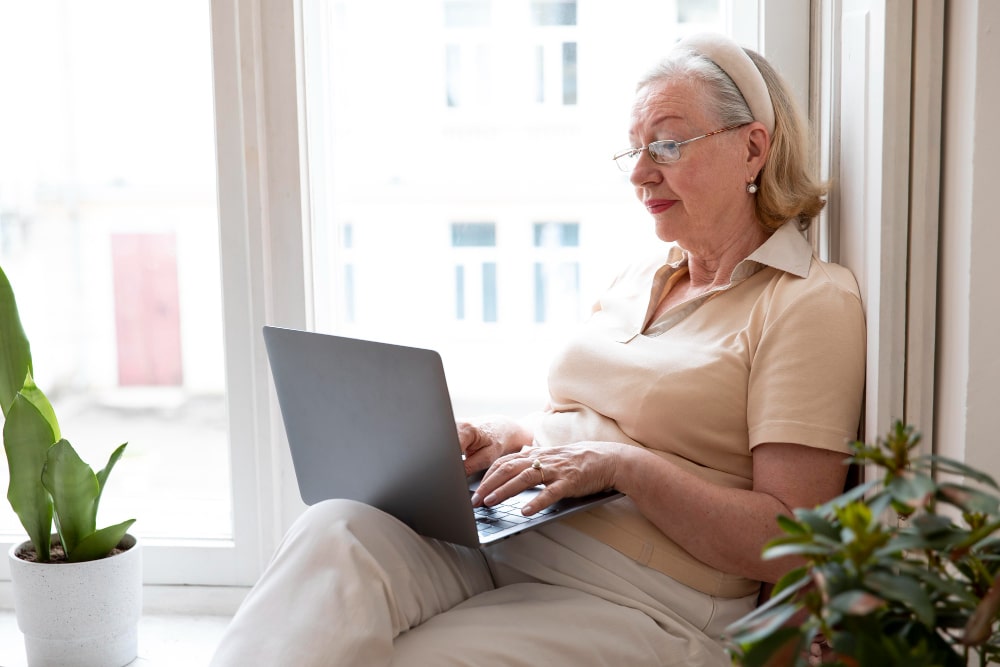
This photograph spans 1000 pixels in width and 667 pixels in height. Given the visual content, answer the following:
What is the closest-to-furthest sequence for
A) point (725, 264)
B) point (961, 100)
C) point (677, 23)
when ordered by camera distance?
1. point (961, 100)
2. point (725, 264)
3. point (677, 23)

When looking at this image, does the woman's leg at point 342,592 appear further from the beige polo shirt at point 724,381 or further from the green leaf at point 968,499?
the green leaf at point 968,499

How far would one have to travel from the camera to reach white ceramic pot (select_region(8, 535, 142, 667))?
1.88 meters

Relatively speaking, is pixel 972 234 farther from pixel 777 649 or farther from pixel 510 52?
pixel 510 52

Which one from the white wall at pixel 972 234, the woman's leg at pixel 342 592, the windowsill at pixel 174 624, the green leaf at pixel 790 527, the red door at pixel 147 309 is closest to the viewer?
the green leaf at pixel 790 527

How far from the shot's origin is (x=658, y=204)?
174 cm

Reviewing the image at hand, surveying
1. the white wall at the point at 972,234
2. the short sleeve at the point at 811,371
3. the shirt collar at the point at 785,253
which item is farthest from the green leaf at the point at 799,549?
the shirt collar at the point at 785,253

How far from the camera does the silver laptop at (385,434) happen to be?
1.37 metres

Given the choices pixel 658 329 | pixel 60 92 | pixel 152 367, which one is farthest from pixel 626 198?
pixel 60 92

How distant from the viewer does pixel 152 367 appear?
7.63ft

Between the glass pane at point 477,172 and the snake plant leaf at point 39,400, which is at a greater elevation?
the glass pane at point 477,172

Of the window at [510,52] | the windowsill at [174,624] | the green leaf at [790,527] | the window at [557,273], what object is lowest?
the windowsill at [174,624]

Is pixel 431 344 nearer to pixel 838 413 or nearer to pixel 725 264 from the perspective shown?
pixel 725 264

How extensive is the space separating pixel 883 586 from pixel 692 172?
104cm

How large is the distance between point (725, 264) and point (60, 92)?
156 centimetres
